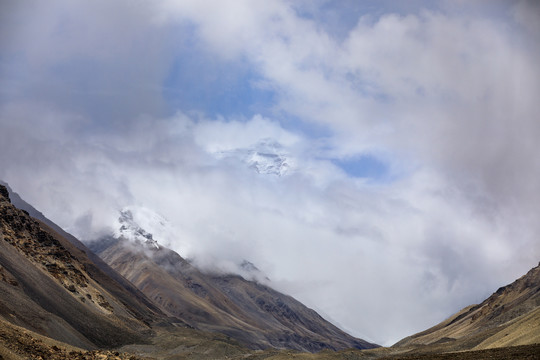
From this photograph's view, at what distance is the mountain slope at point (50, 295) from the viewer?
269 feet

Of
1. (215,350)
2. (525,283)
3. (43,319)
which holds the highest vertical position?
(525,283)

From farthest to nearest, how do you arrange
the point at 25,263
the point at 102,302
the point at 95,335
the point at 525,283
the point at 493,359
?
the point at 525,283 → the point at 102,302 → the point at 25,263 → the point at 95,335 → the point at 493,359

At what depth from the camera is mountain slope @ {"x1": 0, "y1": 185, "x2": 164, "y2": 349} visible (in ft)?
269

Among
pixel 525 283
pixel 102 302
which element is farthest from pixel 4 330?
pixel 525 283

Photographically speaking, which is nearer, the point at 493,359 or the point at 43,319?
the point at 493,359

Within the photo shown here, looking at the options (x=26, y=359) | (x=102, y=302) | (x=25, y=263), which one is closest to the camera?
(x=26, y=359)

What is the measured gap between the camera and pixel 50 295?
102 m

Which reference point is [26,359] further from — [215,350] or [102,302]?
[102,302]

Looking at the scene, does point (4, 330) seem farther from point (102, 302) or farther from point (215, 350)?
point (102, 302)

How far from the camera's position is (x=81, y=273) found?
461ft

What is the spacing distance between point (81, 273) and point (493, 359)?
377 ft

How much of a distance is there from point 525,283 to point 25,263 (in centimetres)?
15955

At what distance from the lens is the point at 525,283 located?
190500 mm

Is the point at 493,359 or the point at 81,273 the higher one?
the point at 493,359
